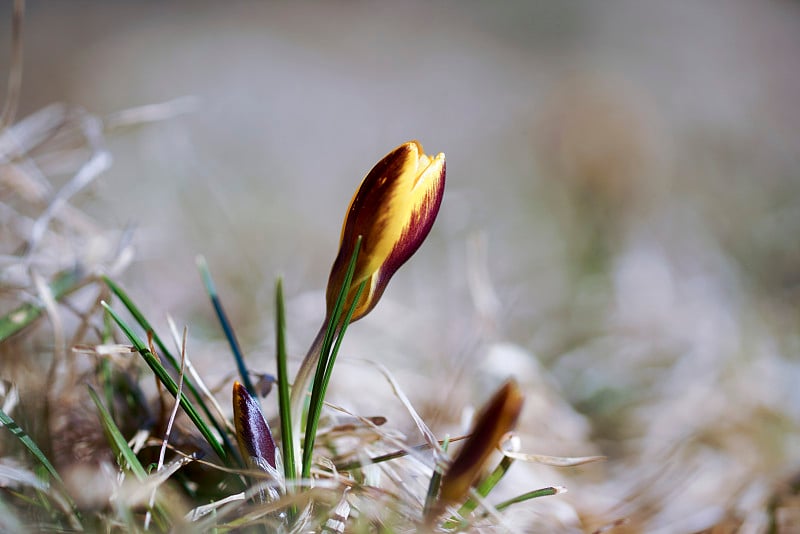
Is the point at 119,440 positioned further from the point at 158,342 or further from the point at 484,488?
the point at 484,488

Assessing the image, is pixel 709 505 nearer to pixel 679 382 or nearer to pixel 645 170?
pixel 679 382

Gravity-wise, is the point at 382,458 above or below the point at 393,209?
below

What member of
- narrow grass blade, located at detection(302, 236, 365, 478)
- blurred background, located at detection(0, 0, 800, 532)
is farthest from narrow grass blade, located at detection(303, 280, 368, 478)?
blurred background, located at detection(0, 0, 800, 532)

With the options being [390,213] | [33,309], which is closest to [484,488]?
[390,213]

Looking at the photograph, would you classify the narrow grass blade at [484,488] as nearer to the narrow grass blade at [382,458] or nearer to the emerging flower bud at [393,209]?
the narrow grass blade at [382,458]

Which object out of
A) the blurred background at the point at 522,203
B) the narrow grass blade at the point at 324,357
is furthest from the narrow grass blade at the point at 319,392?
the blurred background at the point at 522,203

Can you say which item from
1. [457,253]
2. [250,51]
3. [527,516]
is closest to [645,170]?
[457,253]

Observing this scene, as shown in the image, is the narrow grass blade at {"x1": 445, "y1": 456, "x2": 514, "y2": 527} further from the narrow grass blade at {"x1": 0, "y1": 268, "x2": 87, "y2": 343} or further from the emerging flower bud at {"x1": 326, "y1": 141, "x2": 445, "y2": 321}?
the narrow grass blade at {"x1": 0, "y1": 268, "x2": 87, "y2": 343}
